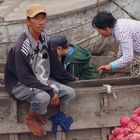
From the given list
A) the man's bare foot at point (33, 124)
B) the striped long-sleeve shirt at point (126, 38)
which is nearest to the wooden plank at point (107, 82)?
the striped long-sleeve shirt at point (126, 38)

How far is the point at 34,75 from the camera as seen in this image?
3982 mm

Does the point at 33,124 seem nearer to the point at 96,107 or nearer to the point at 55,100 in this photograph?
the point at 55,100

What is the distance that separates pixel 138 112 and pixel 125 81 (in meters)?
1.39

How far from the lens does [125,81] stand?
4398mm

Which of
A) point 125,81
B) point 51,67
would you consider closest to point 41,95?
point 51,67

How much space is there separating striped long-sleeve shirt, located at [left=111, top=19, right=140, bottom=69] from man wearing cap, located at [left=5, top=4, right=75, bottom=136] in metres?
0.65

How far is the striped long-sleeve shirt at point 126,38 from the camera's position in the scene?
434 cm

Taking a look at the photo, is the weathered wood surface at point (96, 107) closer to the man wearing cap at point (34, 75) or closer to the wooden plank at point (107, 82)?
the man wearing cap at point (34, 75)

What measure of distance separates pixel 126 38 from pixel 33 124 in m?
1.17

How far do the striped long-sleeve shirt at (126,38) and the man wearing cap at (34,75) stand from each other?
2.15ft

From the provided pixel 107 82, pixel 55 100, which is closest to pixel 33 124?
pixel 55 100

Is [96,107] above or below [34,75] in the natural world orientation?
below

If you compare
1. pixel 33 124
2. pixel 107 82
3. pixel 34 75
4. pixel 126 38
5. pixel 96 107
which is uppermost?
pixel 126 38

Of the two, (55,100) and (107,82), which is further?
(107,82)
